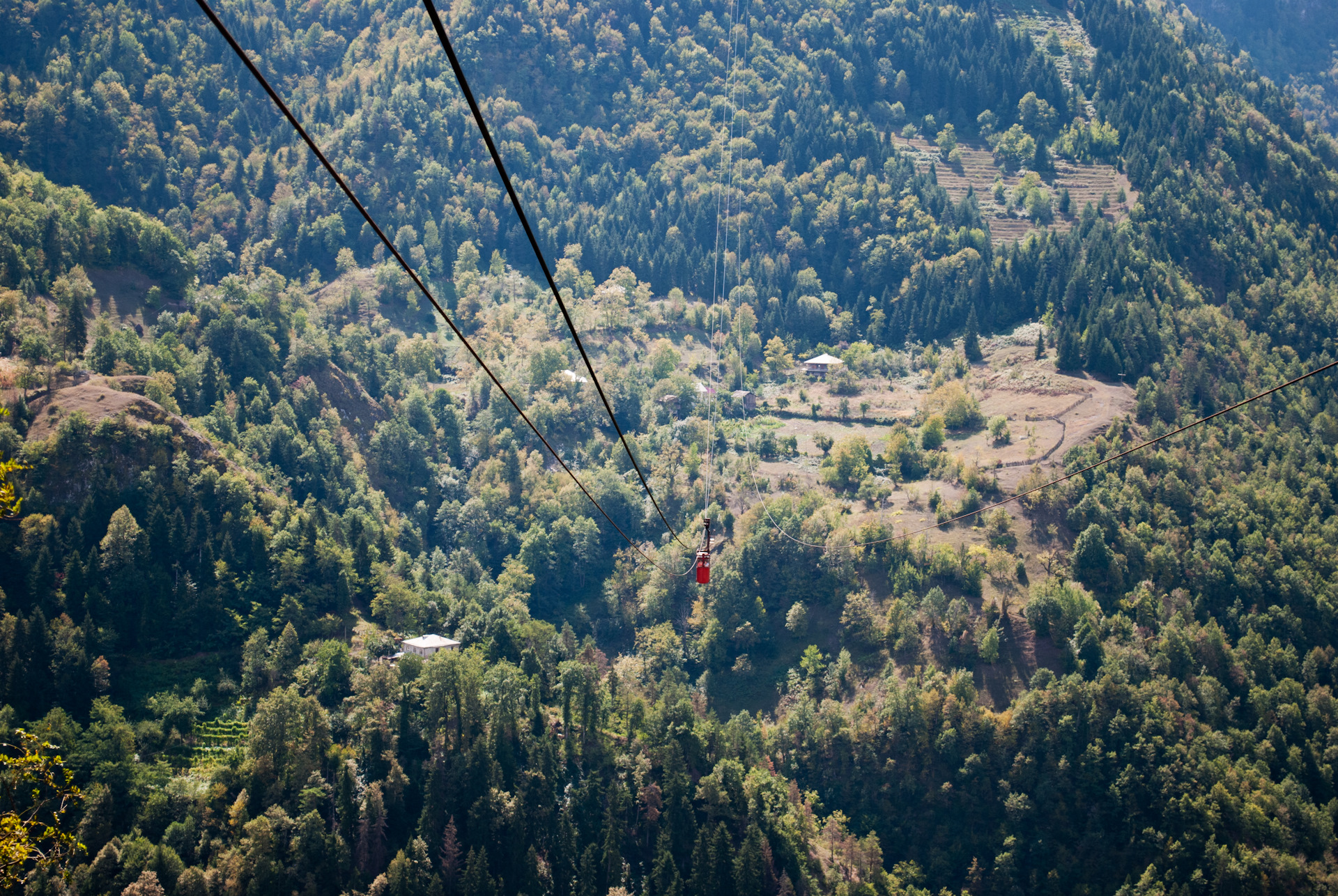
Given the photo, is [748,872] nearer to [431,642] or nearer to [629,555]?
[431,642]

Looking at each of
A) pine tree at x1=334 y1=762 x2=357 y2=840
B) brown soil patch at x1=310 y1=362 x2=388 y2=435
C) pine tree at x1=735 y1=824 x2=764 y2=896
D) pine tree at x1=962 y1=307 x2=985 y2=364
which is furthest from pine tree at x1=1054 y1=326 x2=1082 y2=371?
pine tree at x1=334 y1=762 x2=357 y2=840

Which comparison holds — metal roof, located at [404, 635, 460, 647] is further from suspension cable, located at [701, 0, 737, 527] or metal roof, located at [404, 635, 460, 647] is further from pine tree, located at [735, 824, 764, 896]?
suspension cable, located at [701, 0, 737, 527]

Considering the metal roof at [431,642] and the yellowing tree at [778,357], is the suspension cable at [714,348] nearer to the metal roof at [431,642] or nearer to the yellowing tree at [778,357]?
the yellowing tree at [778,357]

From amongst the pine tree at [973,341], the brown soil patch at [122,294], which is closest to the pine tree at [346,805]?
the brown soil patch at [122,294]

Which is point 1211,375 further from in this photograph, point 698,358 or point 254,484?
point 254,484

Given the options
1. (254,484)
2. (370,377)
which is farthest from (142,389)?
(370,377)
